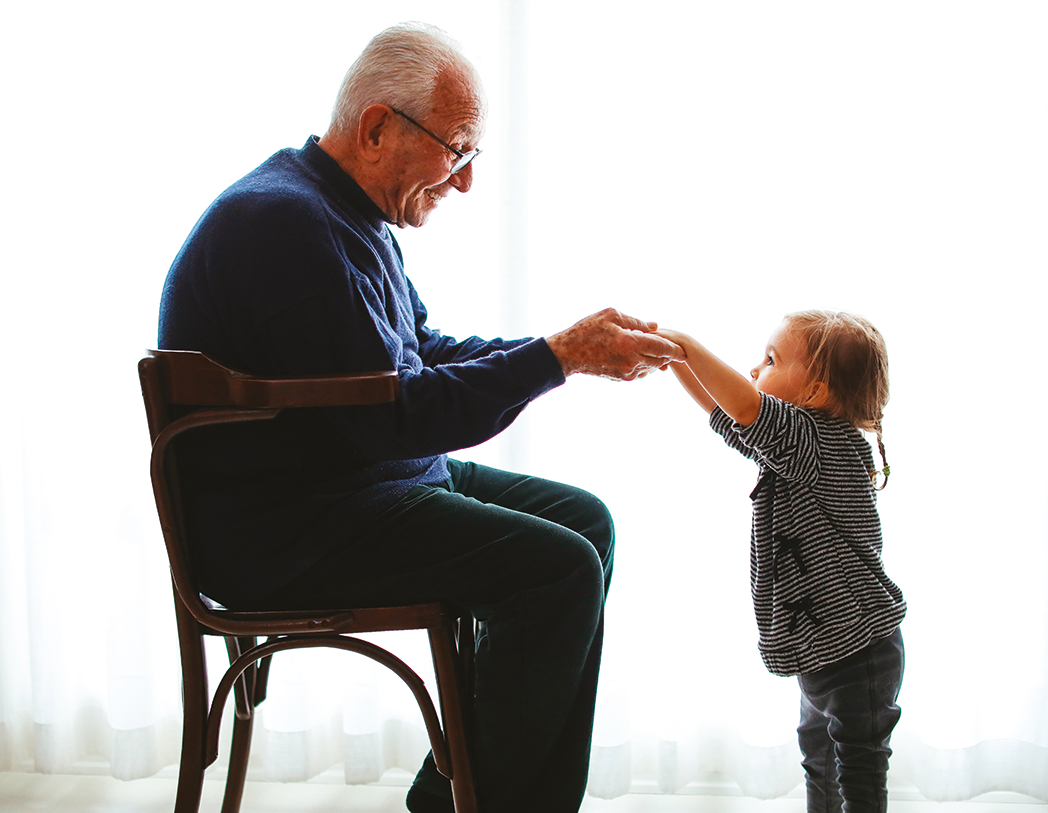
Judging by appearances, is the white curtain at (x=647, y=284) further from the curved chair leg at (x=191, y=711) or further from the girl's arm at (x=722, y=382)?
the curved chair leg at (x=191, y=711)

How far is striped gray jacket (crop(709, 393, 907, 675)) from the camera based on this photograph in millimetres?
1260

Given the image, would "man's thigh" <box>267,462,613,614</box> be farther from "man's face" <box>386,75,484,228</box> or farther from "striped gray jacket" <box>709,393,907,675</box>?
"man's face" <box>386,75,484,228</box>

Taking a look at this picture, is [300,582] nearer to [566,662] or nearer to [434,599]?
[434,599]

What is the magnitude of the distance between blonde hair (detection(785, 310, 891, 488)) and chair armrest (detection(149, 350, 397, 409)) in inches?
26.8

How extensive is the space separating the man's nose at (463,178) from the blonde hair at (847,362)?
556mm

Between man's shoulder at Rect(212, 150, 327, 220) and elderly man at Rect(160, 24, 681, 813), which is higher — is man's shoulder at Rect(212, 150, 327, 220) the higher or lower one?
the higher one

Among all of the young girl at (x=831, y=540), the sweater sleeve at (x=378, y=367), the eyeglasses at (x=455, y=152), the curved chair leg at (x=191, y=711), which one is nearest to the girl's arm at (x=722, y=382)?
the young girl at (x=831, y=540)

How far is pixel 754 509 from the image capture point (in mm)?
1349

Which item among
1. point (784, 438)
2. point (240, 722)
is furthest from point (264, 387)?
point (784, 438)

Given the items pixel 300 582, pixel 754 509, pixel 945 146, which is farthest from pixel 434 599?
pixel 945 146

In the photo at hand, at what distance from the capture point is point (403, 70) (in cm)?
117

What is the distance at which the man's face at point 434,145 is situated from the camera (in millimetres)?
1188

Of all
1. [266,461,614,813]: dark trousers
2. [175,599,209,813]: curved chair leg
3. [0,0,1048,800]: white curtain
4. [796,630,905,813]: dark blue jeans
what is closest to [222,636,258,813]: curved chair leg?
[175,599,209,813]: curved chair leg

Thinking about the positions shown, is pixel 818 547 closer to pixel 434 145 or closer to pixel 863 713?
pixel 863 713
